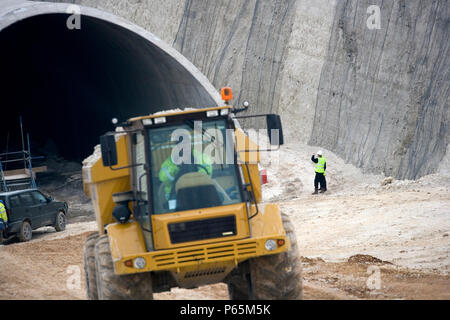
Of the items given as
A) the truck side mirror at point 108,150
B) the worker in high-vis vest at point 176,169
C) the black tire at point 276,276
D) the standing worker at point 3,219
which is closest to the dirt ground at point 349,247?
the standing worker at point 3,219

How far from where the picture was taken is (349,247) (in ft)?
43.0

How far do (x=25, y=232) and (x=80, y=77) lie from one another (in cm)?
1536

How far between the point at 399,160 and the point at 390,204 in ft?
15.3

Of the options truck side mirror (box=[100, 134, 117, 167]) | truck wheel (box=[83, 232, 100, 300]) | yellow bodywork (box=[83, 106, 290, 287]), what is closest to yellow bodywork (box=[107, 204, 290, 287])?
yellow bodywork (box=[83, 106, 290, 287])

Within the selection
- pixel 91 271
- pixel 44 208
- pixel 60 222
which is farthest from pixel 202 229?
pixel 60 222

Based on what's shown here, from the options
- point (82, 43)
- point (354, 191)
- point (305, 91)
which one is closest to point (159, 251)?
point (354, 191)

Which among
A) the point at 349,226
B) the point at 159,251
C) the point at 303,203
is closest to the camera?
the point at 159,251

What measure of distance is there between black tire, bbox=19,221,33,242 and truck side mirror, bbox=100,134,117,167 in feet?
39.0

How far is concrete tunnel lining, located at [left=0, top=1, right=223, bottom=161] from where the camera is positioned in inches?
947

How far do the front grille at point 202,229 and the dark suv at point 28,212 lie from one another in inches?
469

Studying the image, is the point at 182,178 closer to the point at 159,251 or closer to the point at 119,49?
the point at 159,251

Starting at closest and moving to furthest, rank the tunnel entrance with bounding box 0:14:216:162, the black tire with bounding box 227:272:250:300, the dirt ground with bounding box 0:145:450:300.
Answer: the black tire with bounding box 227:272:250:300 < the dirt ground with bounding box 0:145:450:300 < the tunnel entrance with bounding box 0:14:216:162

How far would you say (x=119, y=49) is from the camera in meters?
26.9

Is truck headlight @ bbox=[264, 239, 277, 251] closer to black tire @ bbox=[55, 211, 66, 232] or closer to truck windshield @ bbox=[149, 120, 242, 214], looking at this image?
truck windshield @ bbox=[149, 120, 242, 214]
